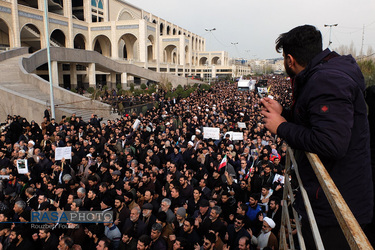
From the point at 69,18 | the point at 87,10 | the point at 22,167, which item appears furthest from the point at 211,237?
the point at 87,10

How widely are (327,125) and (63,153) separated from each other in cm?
852

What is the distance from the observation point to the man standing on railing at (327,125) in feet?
3.92

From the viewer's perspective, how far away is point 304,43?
1497 millimetres

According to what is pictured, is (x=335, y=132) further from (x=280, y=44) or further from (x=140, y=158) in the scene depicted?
(x=140, y=158)

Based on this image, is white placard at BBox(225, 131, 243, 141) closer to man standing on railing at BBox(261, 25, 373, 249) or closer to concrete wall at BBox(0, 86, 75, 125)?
man standing on railing at BBox(261, 25, 373, 249)

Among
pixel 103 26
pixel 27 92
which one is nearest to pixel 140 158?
pixel 27 92

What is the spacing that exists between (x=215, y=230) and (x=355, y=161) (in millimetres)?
3820

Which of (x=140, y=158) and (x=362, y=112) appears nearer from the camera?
(x=362, y=112)

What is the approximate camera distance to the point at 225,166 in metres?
7.71

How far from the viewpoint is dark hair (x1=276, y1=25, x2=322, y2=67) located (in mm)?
1491

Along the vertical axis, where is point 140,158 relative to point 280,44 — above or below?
below

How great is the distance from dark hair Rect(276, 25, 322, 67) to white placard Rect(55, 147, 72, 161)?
8.16m

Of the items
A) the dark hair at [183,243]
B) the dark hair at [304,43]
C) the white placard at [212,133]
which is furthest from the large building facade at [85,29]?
the dark hair at [304,43]

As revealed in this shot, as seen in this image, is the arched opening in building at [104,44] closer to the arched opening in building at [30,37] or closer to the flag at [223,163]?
the arched opening in building at [30,37]
